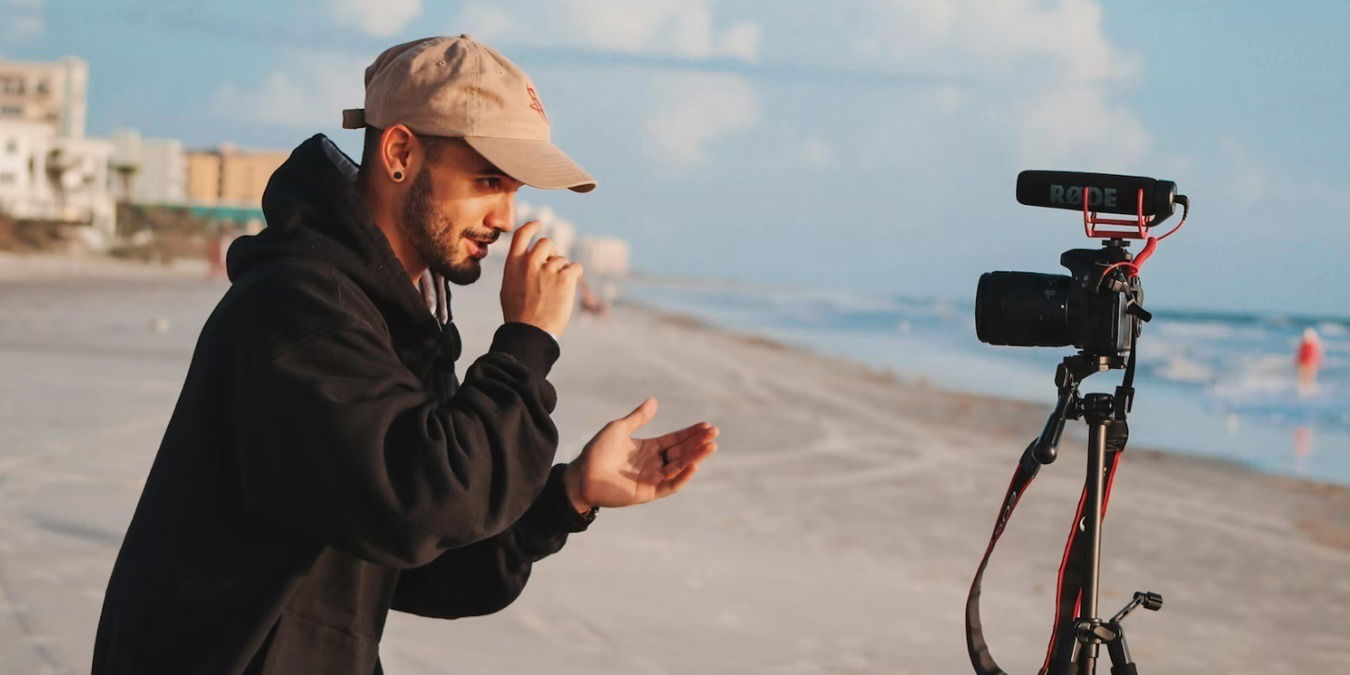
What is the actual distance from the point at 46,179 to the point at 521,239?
63523 millimetres

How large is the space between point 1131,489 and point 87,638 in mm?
6783

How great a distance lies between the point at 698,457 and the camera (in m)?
2.06

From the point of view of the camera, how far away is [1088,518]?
8.55 feet

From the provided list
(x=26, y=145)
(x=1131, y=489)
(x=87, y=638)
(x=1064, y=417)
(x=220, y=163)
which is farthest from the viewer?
(x=220, y=163)

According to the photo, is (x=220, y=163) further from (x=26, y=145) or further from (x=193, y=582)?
(x=193, y=582)

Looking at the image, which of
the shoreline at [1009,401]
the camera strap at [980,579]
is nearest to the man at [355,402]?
the camera strap at [980,579]

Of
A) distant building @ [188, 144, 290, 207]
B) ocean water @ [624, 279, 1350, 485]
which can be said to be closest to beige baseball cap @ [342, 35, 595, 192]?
ocean water @ [624, 279, 1350, 485]

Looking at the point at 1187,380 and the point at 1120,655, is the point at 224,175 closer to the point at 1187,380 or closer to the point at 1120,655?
the point at 1187,380

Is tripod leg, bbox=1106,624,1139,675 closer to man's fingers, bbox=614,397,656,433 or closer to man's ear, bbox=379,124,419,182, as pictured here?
man's fingers, bbox=614,397,656,433

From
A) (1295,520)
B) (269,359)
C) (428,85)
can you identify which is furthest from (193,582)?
(1295,520)

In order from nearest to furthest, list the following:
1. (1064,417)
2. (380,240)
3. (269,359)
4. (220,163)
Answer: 1. (269,359)
2. (380,240)
3. (1064,417)
4. (220,163)

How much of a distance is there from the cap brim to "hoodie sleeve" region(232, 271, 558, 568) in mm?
279

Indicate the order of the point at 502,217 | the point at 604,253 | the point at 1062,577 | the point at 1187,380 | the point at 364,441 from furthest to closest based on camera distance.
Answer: the point at 604,253, the point at 1187,380, the point at 1062,577, the point at 502,217, the point at 364,441

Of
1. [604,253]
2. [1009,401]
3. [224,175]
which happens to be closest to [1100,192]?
[1009,401]
